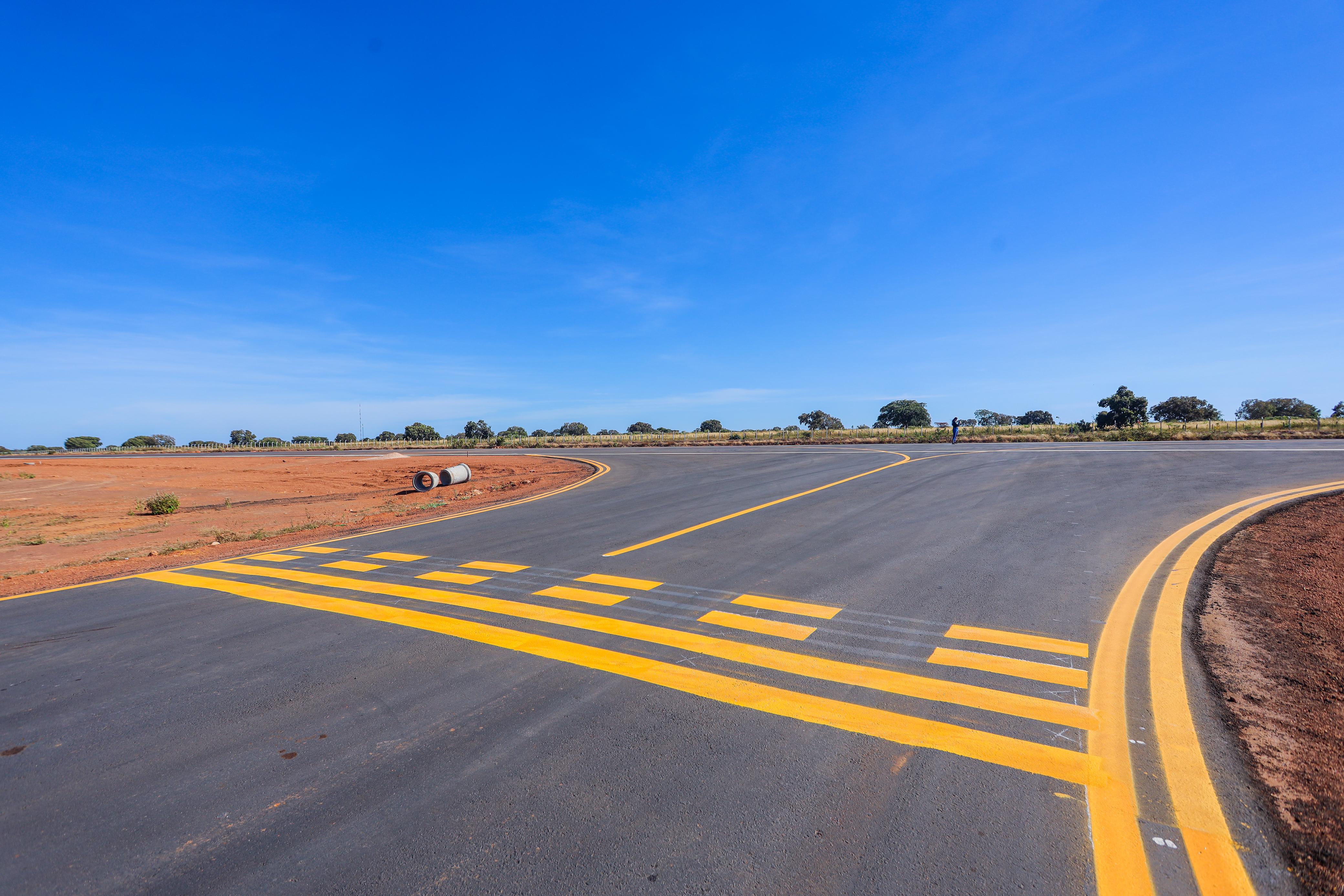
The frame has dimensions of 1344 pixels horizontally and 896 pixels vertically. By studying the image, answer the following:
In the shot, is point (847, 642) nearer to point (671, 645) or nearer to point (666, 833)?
point (671, 645)

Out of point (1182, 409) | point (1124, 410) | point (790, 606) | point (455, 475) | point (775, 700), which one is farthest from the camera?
point (1182, 409)

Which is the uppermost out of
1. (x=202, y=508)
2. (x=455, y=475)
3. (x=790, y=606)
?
(x=455, y=475)

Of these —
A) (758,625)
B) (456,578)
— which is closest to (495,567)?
(456,578)

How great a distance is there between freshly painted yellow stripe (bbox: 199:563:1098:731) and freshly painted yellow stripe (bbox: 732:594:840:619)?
31.9 inches

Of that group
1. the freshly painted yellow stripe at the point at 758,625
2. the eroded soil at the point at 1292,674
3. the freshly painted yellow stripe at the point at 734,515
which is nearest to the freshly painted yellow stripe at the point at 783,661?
the freshly painted yellow stripe at the point at 758,625

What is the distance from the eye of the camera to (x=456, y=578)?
6641 millimetres

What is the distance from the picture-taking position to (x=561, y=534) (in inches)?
352

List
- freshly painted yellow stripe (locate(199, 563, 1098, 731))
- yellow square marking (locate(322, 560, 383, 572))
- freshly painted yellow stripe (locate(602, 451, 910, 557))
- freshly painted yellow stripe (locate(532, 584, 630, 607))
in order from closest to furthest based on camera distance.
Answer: freshly painted yellow stripe (locate(199, 563, 1098, 731)) < freshly painted yellow stripe (locate(532, 584, 630, 607)) < yellow square marking (locate(322, 560, 383, 572)) < freshly painted yellow stripe (locate(602, 451, 910, 557))

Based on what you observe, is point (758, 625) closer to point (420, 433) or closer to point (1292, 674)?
point (1292, 674)

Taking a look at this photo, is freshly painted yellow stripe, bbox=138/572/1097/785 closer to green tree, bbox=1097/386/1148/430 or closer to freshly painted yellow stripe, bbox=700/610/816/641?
freshly painted yellow stripe, bbox=700/610/816/641

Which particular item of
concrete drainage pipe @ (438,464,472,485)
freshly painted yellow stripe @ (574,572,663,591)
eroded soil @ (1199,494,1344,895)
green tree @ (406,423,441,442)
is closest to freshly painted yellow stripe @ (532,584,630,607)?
freshly painted yellow stripe @ (574,572,663,591)

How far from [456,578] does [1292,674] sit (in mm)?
7031

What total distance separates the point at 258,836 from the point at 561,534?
6.46m

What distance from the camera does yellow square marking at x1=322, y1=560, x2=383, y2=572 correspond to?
7242 mm
